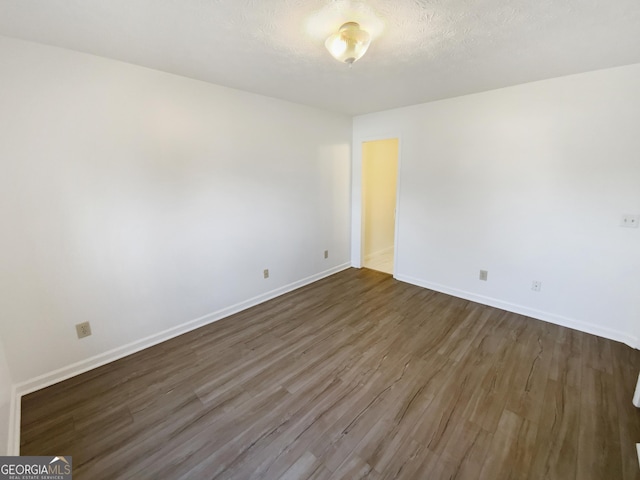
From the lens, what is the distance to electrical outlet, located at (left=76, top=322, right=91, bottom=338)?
213 centimetres

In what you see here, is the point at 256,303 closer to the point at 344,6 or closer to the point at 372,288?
the point at 372,288

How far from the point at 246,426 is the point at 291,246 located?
2.20m

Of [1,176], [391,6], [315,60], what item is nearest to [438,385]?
[391,6]

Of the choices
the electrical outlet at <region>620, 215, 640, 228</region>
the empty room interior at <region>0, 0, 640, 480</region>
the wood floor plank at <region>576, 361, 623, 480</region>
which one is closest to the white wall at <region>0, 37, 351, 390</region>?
the empty room interior at <region>0, 0, 640, 480</region>

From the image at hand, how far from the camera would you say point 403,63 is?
2141mm

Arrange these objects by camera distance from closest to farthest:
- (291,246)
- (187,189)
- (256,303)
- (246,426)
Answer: (246,426), (187,189), (256,303), (291,246)

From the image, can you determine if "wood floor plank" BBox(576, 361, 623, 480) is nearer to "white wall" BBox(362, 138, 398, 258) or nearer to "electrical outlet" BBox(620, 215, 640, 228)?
"electrical outlet" BBox(620, 215, 640, 228)

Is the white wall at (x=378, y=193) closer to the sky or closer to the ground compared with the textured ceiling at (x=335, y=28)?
closer to the ground

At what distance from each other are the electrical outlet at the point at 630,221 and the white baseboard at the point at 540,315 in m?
0.97

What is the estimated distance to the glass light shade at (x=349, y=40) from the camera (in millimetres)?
1595

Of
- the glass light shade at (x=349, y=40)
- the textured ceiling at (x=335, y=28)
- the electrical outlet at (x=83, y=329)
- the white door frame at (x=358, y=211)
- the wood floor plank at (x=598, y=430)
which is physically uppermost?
the textured ceiling at (x=335, y=28)

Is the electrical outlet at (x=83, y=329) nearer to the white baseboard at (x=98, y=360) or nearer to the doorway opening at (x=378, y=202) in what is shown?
the white baseboard at (x=98, y=360)

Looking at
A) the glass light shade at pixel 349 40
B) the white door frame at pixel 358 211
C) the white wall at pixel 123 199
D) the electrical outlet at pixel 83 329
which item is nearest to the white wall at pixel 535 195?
the white door frame at pixel 358 211
